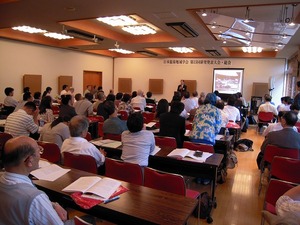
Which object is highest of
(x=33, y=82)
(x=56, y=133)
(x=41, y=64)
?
(x=41, y=64)

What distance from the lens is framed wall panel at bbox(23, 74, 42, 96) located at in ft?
29.9

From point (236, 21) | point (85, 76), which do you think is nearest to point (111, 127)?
point (236, 21)

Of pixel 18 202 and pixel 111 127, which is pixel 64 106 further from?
pixel 18 202

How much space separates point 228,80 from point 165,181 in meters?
11.1

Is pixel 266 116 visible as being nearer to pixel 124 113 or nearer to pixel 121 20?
pixel 124 113

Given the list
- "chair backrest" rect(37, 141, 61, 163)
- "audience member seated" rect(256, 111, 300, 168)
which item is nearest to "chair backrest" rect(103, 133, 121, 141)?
"chair backrest" rect(37, 141, 61, 163)

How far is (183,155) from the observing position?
2.98m

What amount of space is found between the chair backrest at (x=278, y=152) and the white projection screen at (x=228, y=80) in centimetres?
929

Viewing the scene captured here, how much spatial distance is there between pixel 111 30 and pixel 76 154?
20.1ft

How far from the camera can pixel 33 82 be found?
30.8ft

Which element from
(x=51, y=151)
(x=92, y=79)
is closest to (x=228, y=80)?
(x=92, y=79)

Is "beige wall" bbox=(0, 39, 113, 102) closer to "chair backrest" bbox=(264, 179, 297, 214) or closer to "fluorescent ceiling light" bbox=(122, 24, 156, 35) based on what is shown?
"fluorescent ceiling light" bbox=(122, 24, 156, 35)

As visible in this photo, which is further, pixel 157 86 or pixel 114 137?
pixel 157 86

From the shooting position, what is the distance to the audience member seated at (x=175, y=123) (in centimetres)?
407
